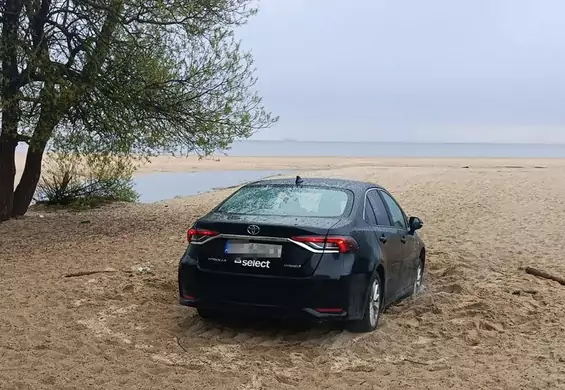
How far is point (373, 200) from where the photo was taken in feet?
23.6

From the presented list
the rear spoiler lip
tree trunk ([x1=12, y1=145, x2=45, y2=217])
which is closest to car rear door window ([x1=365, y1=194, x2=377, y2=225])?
the rear spoiler lip

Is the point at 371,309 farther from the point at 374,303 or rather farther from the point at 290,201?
the point at 290,201

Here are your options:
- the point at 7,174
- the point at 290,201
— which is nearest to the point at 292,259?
the point at 290,201

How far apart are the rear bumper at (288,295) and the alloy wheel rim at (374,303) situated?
278 millimetres

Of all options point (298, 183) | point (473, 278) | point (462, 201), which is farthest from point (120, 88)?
point (462, 201)

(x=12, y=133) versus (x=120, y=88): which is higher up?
(x=120, y=88)

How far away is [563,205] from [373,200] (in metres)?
11.1

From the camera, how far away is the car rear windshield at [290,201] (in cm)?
646

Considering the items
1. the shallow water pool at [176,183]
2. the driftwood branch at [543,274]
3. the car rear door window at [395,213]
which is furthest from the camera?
the shallow water pool at [176,183]

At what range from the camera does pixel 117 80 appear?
11445mm

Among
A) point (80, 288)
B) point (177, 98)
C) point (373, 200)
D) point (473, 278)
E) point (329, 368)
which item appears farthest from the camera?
point (177, 98)

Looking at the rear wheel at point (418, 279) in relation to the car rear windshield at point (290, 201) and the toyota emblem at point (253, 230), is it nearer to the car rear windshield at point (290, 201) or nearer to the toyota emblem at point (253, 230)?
the car rear windshield at point (290, 201)

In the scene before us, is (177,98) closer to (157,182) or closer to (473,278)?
(473,278)

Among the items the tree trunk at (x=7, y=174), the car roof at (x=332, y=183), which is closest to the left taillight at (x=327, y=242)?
the car roof at (x=332, y=183)
